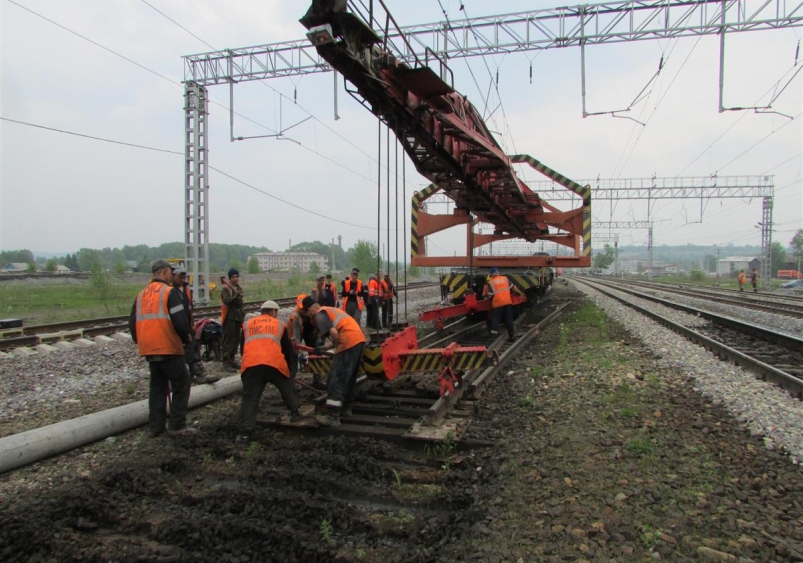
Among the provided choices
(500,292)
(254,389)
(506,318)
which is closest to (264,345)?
(254,389)

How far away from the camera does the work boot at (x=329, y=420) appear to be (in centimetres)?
445

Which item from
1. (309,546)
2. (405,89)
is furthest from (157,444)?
(405,89)

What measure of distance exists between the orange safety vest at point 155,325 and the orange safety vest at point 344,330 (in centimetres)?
134

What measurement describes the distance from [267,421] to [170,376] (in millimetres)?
944

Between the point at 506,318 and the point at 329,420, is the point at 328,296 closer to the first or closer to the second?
the point at 506,318

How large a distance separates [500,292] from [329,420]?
5029 millimetres

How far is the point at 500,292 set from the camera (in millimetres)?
8789

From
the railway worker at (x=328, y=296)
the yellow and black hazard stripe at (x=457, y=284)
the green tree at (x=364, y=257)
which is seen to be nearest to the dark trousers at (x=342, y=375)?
the railway worker at (x=328, y=296)

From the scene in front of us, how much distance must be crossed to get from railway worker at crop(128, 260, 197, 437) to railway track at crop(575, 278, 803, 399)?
6267 mm

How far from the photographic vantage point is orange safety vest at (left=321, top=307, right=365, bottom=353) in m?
4.66

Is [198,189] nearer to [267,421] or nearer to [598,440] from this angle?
[267,421]

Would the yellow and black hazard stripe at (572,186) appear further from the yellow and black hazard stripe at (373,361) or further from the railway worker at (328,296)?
the yellow and black hazard stripe at (373,361)

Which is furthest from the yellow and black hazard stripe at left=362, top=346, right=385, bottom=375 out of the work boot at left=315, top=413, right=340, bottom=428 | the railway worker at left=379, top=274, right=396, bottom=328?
the railway worker at left=379, top=274, right=396, bottom=328

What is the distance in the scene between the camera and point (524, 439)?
13.6ft
